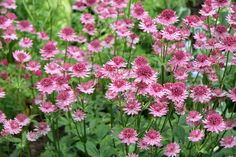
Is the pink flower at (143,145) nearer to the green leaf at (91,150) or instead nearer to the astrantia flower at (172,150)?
the astrantia flower at (172,150)

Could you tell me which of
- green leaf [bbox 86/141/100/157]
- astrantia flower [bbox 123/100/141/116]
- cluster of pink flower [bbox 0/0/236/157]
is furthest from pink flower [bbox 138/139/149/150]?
green leaf [bbox 86/141/100/157]

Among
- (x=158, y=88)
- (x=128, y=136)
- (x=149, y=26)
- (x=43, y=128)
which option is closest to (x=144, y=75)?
(x=158, y=88)

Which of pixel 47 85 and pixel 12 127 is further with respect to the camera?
pixel 12 127

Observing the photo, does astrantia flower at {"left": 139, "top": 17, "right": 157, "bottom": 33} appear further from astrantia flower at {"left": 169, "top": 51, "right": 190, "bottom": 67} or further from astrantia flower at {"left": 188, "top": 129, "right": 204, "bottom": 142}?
astrantia flower at {"left": 188, "top": 129, "right": 204, "bottom": 142}

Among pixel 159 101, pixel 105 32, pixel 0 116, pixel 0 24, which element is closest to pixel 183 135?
pixel 159 101

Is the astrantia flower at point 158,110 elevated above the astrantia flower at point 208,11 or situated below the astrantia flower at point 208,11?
below

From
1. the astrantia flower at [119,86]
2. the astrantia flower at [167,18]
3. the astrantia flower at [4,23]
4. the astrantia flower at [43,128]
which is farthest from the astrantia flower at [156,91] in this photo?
the astrantia flower at [4,23]

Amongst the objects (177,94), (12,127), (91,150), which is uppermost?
(177,94)

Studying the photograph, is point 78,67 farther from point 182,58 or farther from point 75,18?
point 75,18

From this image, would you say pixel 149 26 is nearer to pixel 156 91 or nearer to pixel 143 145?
pixel 156 91
